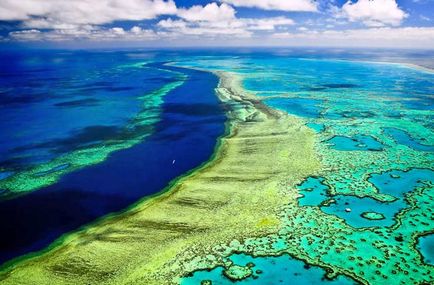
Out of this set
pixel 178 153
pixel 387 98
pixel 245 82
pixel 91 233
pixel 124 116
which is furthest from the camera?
pixel 245 82

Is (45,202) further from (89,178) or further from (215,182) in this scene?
(215,182)

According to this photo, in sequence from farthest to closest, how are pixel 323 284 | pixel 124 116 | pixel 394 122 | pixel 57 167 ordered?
pixel 124 116 → pixel 394 122 → pixel 57 167 → pixel 323 284

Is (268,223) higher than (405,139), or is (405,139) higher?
(405,139)

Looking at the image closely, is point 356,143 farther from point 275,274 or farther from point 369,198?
point 275,274

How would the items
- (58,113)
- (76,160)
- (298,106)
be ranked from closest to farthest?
(76,160), (58,113), (298,106)

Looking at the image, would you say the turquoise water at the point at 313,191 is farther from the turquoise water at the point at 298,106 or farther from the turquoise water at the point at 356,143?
the turquoise water at the point at 298,106

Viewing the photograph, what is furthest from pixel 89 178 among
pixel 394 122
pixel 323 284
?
pixel 394 122

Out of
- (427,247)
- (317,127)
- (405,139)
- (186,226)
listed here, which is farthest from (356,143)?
(186,226)
